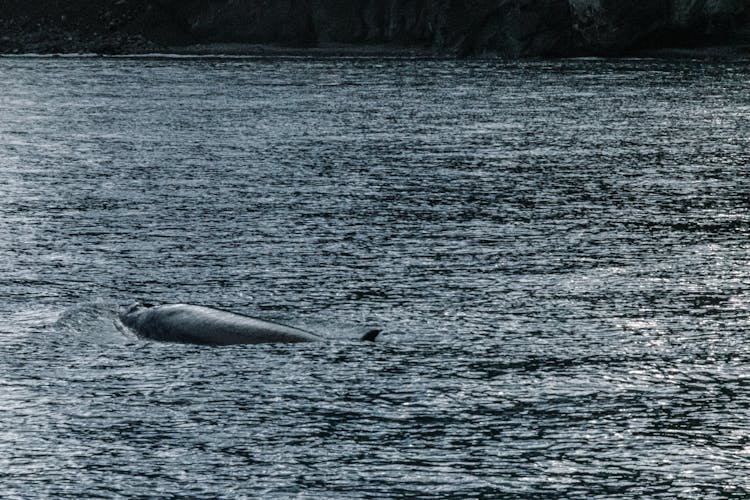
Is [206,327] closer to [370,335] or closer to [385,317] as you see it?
[370,335]

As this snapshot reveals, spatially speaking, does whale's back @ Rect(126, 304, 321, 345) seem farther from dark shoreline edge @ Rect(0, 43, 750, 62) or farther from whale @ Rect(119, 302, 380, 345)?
dark shoreline edge @ Rect(0, 43, 750, 62)

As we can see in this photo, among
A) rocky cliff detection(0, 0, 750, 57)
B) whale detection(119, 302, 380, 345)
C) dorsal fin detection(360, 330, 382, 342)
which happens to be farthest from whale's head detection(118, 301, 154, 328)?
rocky cliff detection(0, 0, 750, 57)

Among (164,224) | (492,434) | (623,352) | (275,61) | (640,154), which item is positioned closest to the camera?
(492,434)

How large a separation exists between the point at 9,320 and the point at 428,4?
124501 millimetres

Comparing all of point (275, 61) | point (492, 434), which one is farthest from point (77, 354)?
point (275, 61)

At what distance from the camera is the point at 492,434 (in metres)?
10.9

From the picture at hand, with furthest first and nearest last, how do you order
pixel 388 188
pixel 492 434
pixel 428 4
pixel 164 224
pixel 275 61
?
pixel 428 4 < pixel 275 61 < pixel 388 188 < pixel 164 224 < pixel 492 434

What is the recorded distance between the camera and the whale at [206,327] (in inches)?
552

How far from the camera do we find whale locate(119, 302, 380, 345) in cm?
1403

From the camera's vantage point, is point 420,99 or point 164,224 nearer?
point 164,224

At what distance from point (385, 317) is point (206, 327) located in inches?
80.0

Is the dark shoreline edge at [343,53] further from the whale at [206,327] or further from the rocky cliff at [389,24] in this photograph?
the whale at [206,327]

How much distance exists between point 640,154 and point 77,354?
74.9 ft

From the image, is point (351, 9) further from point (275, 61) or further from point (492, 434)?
point (492, 434)
